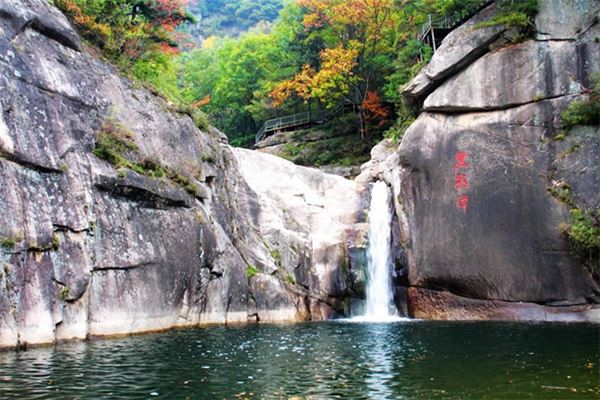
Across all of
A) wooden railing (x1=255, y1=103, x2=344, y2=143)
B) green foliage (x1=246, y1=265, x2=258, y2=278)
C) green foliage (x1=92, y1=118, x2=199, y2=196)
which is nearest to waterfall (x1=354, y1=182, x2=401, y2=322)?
green foliage (x1=246, y1=265, x2=258, y2=278)

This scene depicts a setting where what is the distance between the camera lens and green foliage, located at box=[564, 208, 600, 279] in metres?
22.3

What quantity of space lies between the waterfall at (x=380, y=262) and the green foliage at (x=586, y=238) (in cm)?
825

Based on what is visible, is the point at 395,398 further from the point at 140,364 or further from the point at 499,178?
the point at 499,178

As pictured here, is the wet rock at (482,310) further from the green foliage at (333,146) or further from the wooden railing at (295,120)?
the wooden railing at (295,120)

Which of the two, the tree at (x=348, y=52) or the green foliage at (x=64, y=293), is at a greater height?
the tree at (x=348, y=52)

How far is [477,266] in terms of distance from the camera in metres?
24.9

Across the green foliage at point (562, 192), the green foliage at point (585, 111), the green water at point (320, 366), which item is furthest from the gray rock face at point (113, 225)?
the green foliage at point (585, 111)

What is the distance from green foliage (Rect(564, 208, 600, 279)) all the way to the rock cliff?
15.0 inches

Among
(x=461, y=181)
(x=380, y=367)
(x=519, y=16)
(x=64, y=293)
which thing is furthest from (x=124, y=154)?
(x=519, y=16)

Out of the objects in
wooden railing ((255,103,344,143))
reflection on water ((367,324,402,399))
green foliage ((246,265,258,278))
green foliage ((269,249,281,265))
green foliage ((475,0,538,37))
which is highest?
wooden railing ((255,103,344,143))

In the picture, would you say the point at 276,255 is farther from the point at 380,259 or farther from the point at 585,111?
the point at 585,111

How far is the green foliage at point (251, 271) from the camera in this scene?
82.4 ft

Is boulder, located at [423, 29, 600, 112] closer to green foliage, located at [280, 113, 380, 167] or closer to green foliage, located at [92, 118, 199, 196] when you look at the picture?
green foliage, located at [92, 118, 199, 196]

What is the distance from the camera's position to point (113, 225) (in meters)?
19.3
